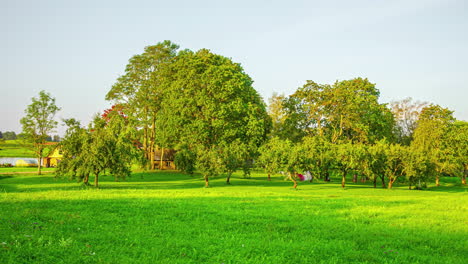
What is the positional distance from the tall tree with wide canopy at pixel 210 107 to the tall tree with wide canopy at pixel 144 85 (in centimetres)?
910

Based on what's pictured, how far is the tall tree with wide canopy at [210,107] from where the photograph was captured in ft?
157

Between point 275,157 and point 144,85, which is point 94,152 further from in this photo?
point 144,85

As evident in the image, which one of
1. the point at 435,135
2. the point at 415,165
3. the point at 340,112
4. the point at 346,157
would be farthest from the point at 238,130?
the point at 435,135

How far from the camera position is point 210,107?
47.7 meters

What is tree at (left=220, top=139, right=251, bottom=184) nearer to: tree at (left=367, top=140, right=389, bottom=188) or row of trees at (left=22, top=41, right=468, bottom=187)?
row of trees at (left=22, top=41, right=468, bottom=187)

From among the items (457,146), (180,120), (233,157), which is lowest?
(233,157)

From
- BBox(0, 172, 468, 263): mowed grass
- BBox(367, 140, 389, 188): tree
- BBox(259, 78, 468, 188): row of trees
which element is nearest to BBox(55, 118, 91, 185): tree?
BBox(0, 172, 468, 263): mowed grass

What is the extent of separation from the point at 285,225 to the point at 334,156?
1211 inches

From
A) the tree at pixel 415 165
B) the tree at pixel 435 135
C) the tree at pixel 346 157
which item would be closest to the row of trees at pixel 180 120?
the tree at pixel 346 157

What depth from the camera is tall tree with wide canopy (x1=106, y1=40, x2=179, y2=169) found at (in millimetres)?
60625

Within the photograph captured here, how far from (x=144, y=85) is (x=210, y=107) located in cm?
1902

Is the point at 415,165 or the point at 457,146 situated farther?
the point at 457,146

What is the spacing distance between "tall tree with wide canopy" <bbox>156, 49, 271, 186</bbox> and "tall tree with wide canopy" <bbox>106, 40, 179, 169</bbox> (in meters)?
9.10

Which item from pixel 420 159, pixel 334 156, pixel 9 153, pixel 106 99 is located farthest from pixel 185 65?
pixel 9 153
